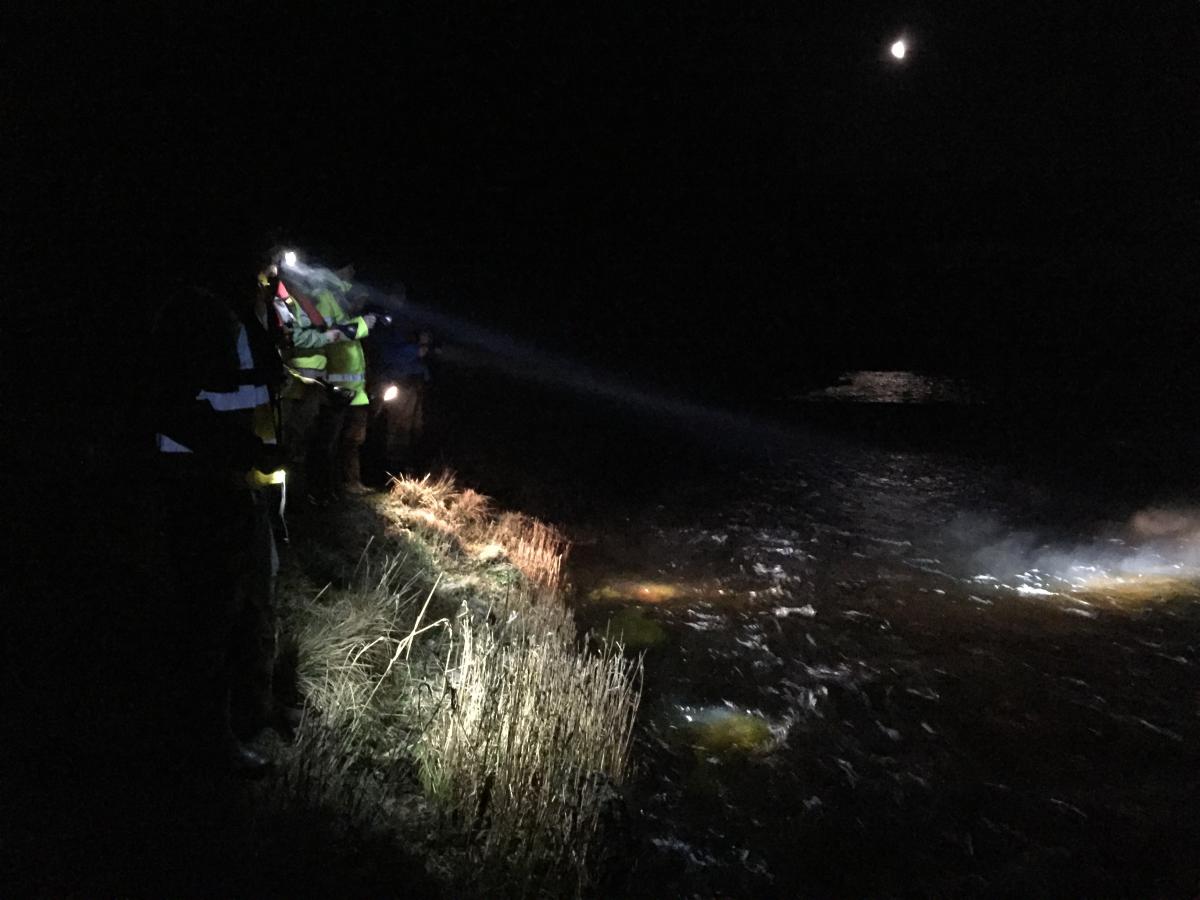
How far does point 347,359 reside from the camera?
7098 millimetres

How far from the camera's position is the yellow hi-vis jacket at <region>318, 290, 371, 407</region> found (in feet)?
22.7

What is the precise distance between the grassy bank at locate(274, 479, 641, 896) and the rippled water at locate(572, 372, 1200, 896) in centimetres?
66

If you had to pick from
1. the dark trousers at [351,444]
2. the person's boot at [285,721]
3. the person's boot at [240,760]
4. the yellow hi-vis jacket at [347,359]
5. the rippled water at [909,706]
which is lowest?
the rippled water at [909,706]

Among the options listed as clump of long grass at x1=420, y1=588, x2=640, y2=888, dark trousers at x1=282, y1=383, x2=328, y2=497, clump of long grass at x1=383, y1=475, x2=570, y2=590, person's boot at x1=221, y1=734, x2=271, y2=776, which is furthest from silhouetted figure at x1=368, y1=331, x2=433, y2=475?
person's boot at x1=221, y1=734, x2=271, y2=776

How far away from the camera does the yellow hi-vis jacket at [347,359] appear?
6.92 meters

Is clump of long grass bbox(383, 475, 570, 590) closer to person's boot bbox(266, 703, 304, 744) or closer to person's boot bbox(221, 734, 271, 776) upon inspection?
person's boot bbox(266, 703, 304, 744)

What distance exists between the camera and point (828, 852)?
15.5ft

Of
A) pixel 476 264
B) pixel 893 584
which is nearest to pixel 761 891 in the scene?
pixel 893 584

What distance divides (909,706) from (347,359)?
617 centimetres

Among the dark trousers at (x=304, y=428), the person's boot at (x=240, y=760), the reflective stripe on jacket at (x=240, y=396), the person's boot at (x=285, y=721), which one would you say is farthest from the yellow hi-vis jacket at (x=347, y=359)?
the person's boot at (x=240, y=760)

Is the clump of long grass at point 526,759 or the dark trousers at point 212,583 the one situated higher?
the dark trousers at point 212,583

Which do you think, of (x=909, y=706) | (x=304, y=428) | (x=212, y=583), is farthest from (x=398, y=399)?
(x=909, y=706)

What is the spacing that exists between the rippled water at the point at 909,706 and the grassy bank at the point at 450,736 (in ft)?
2.15

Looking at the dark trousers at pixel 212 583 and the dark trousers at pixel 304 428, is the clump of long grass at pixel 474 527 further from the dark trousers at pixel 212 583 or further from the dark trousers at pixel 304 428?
the dark trousers at pixel 212 583
